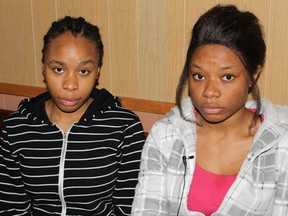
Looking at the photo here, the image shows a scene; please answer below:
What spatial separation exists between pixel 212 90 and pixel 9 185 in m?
0.90

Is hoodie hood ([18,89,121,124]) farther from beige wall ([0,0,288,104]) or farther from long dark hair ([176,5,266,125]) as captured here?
long dark hair ([176,5,266,125])

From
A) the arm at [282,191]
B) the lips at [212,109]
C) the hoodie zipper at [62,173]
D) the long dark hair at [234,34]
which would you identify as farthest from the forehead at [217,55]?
the hoodie zipper at [62,173]

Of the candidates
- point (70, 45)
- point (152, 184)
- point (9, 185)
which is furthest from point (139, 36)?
point (9, 185)

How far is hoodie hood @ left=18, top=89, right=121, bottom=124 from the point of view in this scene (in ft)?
5.62

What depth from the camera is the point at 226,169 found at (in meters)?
1.52

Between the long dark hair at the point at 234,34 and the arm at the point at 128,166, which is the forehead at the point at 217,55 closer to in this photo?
the long dark hair at the point at 234,34

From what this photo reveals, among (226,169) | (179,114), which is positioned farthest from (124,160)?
(226,169)

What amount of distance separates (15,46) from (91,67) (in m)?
0.75

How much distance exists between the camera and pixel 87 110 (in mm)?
1727

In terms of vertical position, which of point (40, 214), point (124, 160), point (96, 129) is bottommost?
point (40, 214)

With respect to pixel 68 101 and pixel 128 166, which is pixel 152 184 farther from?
pixel 68 101

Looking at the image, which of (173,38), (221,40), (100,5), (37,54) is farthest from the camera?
(37,54)

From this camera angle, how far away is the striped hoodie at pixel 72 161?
1680 mm

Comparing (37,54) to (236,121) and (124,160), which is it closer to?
(124,160)
